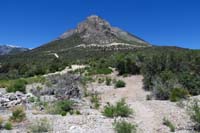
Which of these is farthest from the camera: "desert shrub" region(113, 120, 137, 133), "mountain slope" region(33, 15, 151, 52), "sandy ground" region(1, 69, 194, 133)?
"mountain slope" region(33, 15, 151, 52)

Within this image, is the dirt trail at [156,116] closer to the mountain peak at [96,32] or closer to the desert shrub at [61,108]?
the desert shrub at [61,108]

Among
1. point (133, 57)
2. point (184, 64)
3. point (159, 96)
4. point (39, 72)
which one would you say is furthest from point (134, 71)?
point (39, 72)

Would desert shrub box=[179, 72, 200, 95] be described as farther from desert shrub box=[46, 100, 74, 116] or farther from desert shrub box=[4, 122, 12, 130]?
desert shrub box=[4, 122, 12, 130]

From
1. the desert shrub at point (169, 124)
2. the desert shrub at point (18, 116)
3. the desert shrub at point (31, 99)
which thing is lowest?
the desert shrub at point (169, 124)

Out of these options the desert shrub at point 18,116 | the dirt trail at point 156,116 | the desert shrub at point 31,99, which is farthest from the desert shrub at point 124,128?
the desert shrub at point 31,99

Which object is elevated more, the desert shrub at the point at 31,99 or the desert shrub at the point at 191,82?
the desert shrub at the point at 191,82

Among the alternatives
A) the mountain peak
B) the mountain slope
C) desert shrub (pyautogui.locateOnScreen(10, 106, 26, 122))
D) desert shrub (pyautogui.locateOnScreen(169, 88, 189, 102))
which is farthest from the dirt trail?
the mountain peak

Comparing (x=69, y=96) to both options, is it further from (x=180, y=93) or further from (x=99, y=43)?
(x=99, y=43)

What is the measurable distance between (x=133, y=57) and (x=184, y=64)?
7.28 metres

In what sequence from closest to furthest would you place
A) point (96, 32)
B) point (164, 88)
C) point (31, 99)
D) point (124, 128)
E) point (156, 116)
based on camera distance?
point (124, 128) → point (156, 116) → point (31, 99) → point (164, 88) → point (96, 32)

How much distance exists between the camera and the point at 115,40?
15275 cm

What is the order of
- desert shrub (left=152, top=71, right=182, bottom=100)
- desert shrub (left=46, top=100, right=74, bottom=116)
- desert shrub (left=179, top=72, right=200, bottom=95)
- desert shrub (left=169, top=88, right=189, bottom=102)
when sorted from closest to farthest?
1. desert shrub (left=46, top=100, right=74, bottom=116)
2. desert shrub (left=169, top=88, right=189, bottom=102)
3. desert shrub (left=152, top=71, right=182, bottom=100)
4. desert shrub (left=179, top=72, right=200, bottom=95)

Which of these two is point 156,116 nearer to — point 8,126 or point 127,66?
point 8,126

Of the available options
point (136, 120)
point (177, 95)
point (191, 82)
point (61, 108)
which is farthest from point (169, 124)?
point (191, 82)
